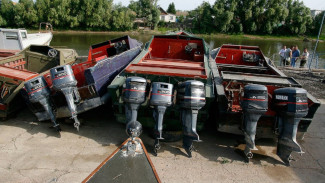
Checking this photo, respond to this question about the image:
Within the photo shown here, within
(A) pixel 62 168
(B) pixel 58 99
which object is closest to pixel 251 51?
(B) pixel 58 99

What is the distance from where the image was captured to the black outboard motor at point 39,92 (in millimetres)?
4602

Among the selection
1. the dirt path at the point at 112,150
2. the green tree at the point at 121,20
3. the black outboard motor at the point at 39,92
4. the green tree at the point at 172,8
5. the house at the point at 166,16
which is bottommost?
the dirt path at the point at 112,150

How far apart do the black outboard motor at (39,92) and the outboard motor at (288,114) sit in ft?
15.2

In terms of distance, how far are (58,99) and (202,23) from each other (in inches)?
1645

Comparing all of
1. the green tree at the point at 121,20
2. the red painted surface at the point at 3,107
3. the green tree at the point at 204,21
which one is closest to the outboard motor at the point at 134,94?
the red painted surface at the point at 3,107

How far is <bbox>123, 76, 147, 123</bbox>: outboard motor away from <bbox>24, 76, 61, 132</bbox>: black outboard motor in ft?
5.94

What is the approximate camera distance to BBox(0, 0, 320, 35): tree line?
39.3m

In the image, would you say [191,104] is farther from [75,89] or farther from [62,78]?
[62,78]

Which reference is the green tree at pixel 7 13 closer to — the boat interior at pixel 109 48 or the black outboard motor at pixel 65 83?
the boat interior at pixel 109 48

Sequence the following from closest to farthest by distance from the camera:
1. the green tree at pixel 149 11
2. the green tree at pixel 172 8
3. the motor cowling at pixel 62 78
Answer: the motor cowling at pixel 62 78
the green tree at pixel 149 11
the green tree at pixel 172 8

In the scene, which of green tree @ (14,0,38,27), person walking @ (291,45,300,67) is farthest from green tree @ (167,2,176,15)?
person walking @ (291,45,300,67)

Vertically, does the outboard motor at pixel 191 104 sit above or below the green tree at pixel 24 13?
below

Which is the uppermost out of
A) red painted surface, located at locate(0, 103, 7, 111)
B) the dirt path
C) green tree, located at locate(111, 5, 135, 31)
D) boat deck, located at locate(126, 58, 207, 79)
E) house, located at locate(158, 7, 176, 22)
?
house, located at locate(158, 7, 176, 22)

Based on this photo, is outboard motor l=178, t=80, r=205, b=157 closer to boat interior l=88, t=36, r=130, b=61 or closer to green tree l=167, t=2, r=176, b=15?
boat interior l=88, t=36, r=130, b=61
